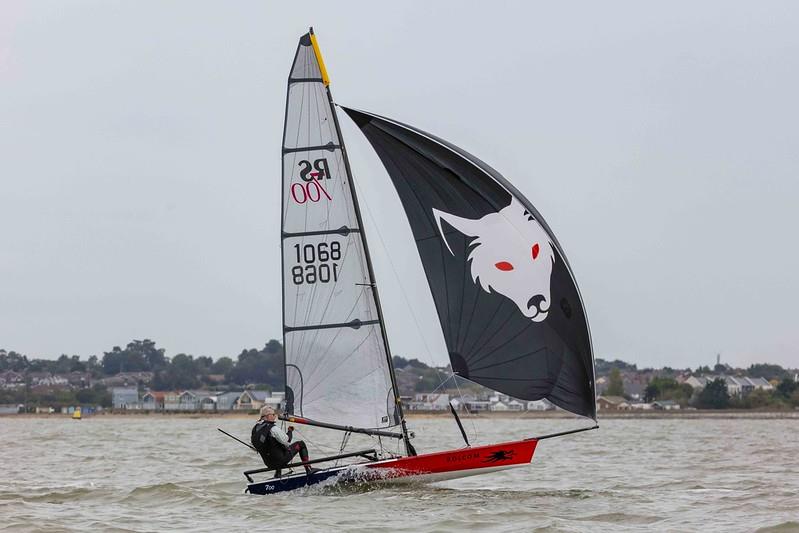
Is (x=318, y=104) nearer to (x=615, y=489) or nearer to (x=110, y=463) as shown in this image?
(x=615, y=489)

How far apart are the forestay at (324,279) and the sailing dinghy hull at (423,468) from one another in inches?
32.0

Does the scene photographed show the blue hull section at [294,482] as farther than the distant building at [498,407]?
No

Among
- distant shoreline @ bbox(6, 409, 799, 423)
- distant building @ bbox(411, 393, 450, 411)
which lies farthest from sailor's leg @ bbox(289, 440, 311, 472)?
distant building @ bbox(411, 393, 450, 411)

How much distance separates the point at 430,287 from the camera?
629 inches

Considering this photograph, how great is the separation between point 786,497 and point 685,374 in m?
115

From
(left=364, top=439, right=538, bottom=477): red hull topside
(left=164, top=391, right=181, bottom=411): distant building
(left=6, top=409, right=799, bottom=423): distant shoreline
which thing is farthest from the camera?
(left=164, top=391, right=181, bottom=411): distant building

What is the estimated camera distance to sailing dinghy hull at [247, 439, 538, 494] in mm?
15281

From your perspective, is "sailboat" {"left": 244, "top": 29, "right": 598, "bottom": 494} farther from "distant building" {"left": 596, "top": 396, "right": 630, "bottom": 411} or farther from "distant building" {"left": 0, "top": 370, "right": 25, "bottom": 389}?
"distant building" {"left": 0, "top": 370, "right": 25, "bottom": 389}

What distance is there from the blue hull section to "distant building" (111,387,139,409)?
4041 inches

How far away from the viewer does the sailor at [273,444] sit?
1570 centimetres

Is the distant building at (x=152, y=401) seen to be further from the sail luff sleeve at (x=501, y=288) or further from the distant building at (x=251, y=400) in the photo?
the sail luff sleeve at (x=501, y=288)

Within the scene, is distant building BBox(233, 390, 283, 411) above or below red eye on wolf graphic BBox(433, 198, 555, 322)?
above

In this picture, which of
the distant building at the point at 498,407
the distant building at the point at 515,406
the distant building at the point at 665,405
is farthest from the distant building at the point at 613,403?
the distant building at the point at 498,407

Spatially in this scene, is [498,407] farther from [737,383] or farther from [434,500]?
[434,500]
